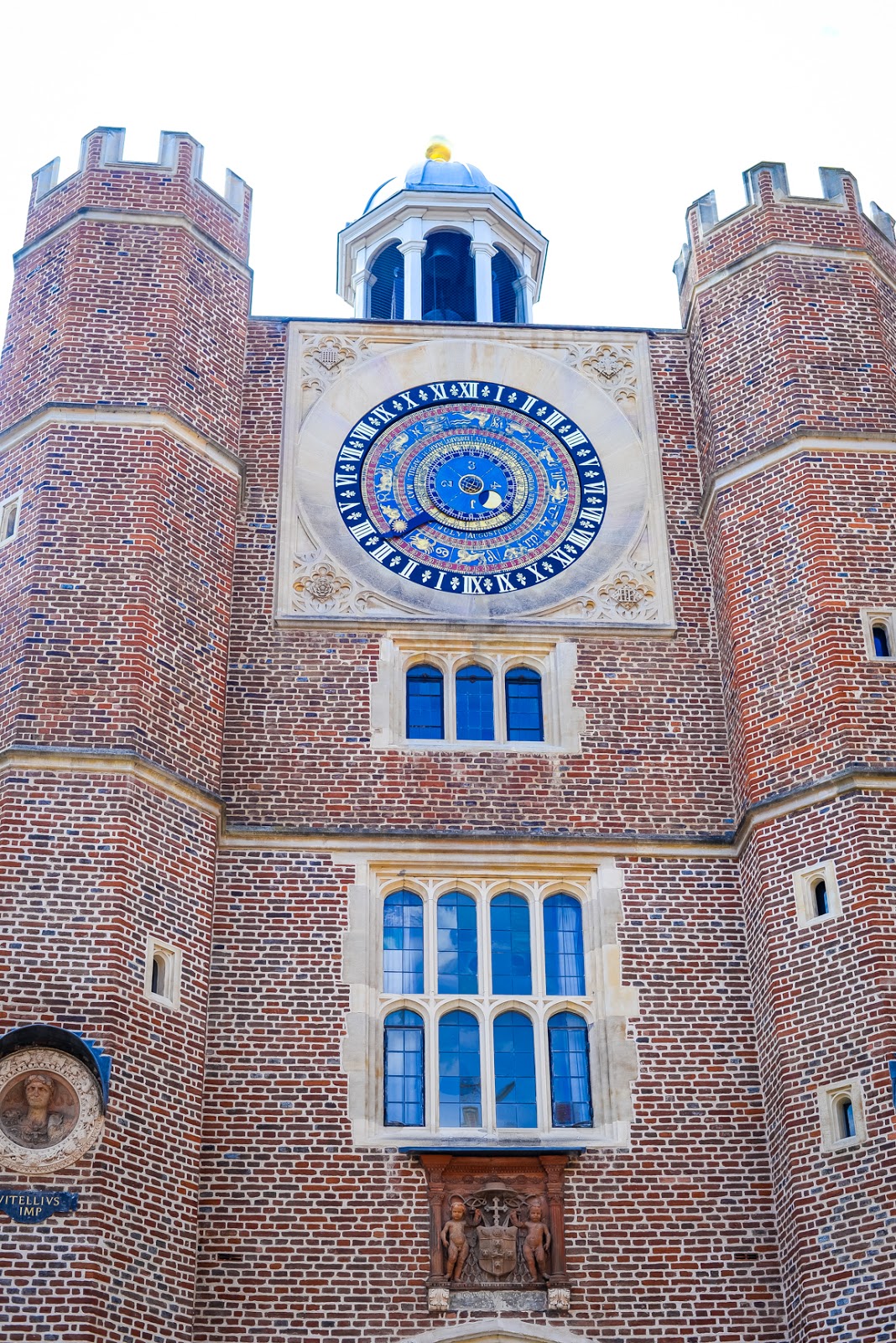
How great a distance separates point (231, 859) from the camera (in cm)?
2147

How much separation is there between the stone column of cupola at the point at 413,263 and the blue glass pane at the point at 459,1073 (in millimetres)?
11304

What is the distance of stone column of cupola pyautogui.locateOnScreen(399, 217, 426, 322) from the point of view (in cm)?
2875

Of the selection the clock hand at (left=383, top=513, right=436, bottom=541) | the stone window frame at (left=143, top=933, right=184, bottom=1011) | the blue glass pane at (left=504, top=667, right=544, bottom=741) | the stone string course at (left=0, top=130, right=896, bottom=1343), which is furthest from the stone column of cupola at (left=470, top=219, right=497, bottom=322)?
the stone window frame at (left=143, top=933, right=184, bottom=1011)

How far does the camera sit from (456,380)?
25.6m

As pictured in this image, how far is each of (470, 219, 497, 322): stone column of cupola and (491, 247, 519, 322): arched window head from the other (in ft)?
1.26

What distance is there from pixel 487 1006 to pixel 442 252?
13.6 meters

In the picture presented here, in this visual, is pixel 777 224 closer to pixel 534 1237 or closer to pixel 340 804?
pixel 340 804

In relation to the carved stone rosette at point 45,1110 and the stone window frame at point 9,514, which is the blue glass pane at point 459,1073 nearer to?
the carved stone rosette at point 45,1110

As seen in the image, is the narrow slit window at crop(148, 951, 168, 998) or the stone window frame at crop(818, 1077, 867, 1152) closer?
the stone window frame at crop(818, 1077, 867, 1152)

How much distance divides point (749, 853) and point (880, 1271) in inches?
189

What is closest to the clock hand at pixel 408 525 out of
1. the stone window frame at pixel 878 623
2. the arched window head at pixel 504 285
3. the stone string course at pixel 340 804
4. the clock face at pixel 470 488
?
the clock face at pixel 470 488

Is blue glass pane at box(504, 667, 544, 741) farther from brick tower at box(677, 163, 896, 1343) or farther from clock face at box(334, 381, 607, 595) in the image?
brick tower at box(677, 163, 896, 1343)

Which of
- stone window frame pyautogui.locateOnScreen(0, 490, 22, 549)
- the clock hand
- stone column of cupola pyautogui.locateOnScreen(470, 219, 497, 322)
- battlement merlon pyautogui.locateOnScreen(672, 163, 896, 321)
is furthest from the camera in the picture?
stone column of cupola pyautogui.locateOnScreen(470, 219, 497, 322)

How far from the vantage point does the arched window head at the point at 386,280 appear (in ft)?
101
